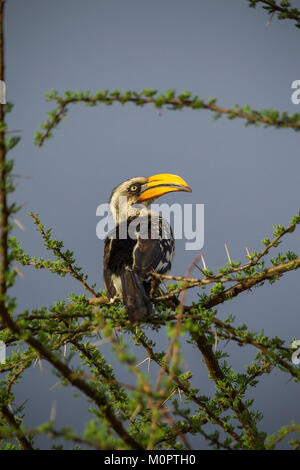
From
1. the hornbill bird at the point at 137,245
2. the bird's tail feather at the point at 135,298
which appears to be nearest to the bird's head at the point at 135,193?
the hornbill bird at the point at 137,245

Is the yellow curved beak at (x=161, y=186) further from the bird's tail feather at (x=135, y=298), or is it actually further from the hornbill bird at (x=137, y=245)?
the bird's tail feather at (x=135, y=298)

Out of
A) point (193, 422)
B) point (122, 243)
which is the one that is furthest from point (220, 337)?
point (122, 243)

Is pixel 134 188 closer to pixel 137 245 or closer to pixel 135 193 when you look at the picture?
pixel 135 193

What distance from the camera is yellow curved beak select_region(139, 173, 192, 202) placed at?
4457 millimetres

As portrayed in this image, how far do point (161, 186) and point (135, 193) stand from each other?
12.9 inches

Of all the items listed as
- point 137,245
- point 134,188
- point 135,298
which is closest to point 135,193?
point 134,188

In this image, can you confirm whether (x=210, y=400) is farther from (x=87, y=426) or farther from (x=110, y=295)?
(x=87, y=426)

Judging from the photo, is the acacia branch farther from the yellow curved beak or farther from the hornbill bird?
the yellow curved beak

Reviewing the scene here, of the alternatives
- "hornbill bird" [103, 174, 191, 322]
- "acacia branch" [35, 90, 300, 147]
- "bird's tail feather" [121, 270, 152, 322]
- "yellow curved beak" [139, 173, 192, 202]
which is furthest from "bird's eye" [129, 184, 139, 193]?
"acacia branch" [35, 90, 300, 147]

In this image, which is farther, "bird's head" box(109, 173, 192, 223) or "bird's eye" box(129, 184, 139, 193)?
"bird's eye" box(129, 184, 139, 193)

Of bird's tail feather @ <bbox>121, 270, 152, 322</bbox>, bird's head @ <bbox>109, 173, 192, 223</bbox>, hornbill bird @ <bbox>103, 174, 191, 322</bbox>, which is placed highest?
bird's head @ <bbox>109, 173, 192, 223</bbox>

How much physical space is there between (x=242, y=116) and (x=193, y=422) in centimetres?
142

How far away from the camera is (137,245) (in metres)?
3.41

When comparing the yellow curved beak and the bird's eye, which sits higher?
the bird's eye
